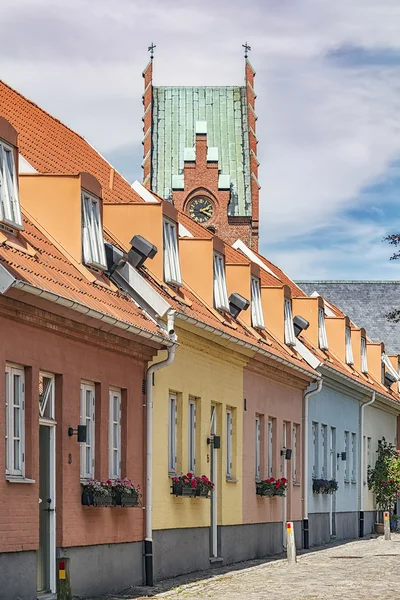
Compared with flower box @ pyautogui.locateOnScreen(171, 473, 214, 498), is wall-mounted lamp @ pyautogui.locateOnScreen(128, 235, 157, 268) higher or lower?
higher

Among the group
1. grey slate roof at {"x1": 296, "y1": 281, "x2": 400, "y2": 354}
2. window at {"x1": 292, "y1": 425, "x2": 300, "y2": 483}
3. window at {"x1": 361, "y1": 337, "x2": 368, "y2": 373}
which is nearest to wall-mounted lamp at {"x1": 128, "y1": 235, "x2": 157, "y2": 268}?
window at {"x1": 292, "y1": 425, "x2": 300, "y2": 483}

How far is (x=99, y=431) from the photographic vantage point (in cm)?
1897

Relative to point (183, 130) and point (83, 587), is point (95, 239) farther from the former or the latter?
point (183, 130)

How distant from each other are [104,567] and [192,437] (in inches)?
226

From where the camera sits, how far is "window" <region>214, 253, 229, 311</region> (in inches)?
1065

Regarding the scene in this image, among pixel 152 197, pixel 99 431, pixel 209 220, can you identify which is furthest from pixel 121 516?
pixel 209 220

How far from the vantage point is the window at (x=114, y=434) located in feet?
64.4

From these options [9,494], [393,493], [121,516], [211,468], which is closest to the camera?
[9,494]

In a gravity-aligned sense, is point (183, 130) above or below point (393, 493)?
above

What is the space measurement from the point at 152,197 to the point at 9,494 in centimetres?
1483

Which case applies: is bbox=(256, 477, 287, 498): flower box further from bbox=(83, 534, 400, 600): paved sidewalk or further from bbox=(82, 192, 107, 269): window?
bbox=(82, 192, 107, 269): window

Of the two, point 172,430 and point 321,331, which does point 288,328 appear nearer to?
point 321,331

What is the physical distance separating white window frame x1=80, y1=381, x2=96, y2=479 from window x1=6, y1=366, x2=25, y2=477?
219 centimetres

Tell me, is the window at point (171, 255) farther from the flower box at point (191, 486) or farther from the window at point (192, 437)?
the flower box at point (191, 486)
